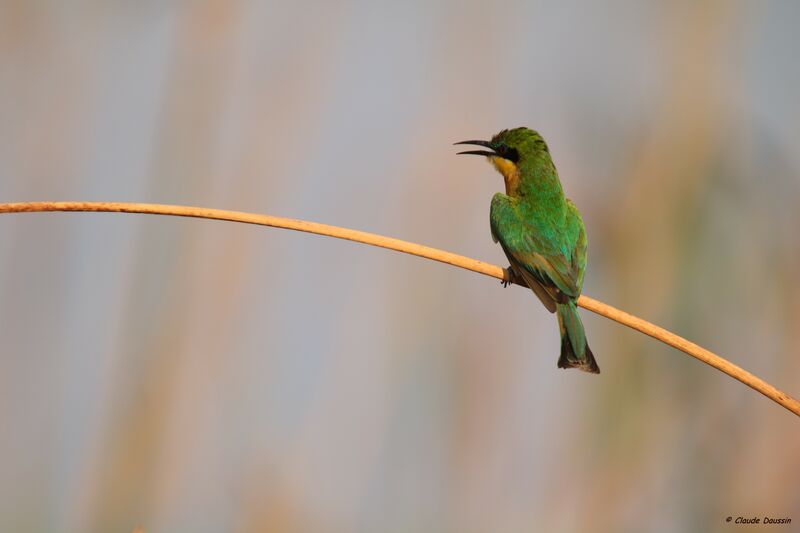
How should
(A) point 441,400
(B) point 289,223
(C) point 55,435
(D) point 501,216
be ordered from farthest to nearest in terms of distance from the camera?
(D) point 501,216 → (A) point 441,400 → (C) point 55,435 → (B) point 289,223

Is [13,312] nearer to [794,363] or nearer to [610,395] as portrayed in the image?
[610,395]

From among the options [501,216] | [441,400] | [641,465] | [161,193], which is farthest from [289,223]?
[501,216]

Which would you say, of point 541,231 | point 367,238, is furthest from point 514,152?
point 367,238

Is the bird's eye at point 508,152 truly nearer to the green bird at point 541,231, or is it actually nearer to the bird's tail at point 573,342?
the green bird at point 541,231

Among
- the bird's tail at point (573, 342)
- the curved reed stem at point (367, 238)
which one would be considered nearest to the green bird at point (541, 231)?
the bird's tail at point (573, 342)

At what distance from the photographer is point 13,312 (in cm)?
256

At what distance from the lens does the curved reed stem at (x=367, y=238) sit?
1.78 m

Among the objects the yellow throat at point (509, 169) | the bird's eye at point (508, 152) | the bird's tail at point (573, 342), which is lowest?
the bird's tail at point (573, 342)

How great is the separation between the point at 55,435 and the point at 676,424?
165 cm

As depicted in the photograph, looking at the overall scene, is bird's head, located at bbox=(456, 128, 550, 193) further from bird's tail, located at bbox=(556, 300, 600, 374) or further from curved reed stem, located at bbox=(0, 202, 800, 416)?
curved reed stem, located at bbox=(0, 202, 800, 416)

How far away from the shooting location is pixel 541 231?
3355 millimetres

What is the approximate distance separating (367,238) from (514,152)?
189cm

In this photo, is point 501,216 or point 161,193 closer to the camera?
point 161,193

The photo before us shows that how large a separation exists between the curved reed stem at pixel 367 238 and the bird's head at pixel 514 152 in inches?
61.6
